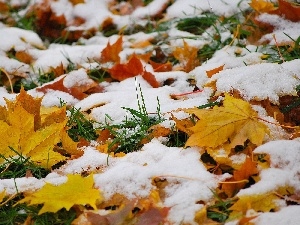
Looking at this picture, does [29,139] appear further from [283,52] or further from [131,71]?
[283,52]

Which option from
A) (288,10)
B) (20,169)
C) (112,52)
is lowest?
(20,169)

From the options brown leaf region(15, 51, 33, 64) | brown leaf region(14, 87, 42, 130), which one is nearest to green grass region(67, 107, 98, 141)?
brown leaf region(14, 87, 42, 130)

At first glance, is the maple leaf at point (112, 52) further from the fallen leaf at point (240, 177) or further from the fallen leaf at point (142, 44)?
the fallen leaf at point (240, 177)

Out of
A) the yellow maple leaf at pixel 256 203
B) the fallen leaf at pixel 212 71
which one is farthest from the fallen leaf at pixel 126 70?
the yellow maple leaf at pixel 256 203

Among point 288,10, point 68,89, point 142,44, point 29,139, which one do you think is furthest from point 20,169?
point 288,10

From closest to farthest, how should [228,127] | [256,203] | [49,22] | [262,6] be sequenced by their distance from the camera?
[256,203], [228,127], [262,6], [49,22]

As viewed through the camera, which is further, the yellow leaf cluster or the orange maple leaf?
the orange maple leaf

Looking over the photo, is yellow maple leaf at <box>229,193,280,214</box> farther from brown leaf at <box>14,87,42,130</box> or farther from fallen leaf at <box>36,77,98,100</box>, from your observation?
fallen leaf at <box>36,77,98,100</box>

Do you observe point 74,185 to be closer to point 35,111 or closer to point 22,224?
point 22,224
